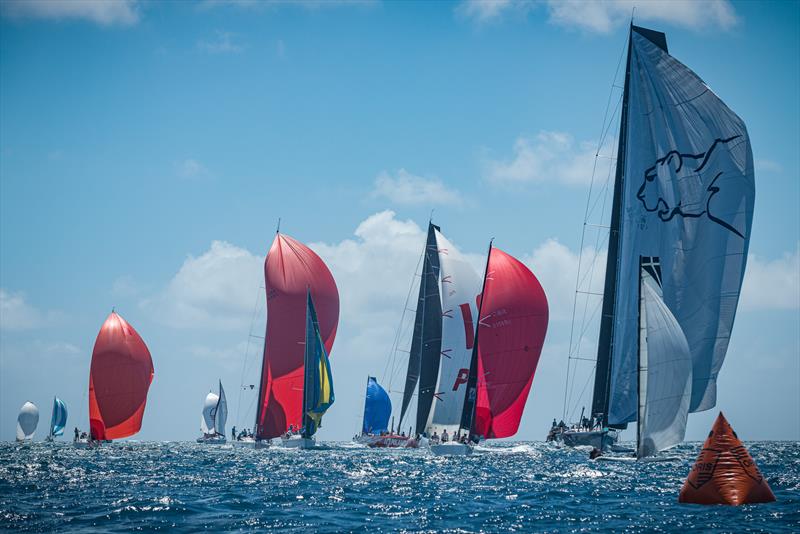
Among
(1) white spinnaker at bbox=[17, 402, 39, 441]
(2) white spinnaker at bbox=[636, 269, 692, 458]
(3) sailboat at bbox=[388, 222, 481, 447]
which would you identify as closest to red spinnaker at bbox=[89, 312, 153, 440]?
(3) sailboat at bbox=[388, 222, 481, 447]

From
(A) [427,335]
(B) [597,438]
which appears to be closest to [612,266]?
(B) [597,438]

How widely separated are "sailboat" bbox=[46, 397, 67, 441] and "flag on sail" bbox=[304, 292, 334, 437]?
57.1 metres

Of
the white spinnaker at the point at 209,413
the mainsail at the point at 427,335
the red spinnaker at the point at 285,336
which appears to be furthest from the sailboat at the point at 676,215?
the white spinnaker at the point at 209,413

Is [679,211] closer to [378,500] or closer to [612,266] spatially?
[612,266]

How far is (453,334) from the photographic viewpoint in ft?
175

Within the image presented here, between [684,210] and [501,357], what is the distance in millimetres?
11493

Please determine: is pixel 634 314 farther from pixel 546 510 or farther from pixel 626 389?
pixel 546 510

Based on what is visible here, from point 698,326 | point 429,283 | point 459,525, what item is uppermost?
point 429,283

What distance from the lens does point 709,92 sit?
1505 inches

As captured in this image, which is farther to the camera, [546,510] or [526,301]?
[526,301]

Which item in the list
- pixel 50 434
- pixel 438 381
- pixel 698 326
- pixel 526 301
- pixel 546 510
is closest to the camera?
pixel 546 510

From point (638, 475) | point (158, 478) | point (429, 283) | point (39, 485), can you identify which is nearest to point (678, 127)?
point (638, 475)

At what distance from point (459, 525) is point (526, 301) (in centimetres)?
2809

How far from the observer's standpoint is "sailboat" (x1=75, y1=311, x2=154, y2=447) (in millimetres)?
54875
